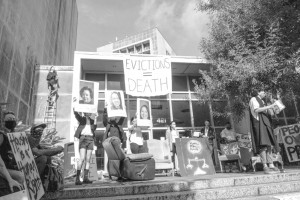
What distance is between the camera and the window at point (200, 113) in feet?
38.1

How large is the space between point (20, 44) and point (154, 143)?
6.84m

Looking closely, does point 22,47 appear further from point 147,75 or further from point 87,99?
point 87,99

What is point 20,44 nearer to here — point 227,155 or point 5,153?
point 5,153

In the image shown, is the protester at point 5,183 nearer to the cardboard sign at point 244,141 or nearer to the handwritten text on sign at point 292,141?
the cardboard sign at point 244,141

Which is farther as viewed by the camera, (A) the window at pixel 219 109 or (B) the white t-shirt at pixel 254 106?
(A) the window at pixel 219 109

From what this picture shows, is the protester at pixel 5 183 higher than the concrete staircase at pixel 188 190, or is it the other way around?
the protester at pixel 5 183

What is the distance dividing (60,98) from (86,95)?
513 centimetres

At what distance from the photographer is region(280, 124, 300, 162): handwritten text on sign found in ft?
27.0

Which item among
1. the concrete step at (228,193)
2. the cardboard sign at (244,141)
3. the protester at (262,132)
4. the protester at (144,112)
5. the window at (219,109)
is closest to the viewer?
the concrete step at (228,193)

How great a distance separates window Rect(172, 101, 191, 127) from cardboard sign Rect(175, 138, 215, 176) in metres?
4.72

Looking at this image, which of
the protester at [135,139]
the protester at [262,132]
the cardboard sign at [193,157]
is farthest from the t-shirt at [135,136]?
the protester at [262,132]

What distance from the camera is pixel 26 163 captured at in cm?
296

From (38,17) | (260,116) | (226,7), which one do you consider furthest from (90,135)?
(38,17)

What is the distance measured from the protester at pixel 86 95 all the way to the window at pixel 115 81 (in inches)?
190
